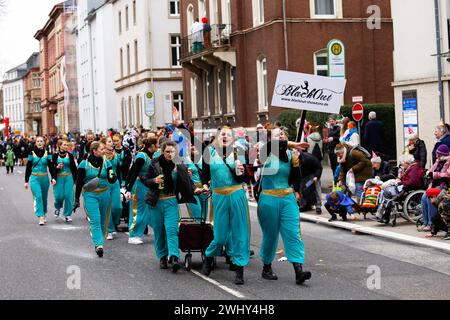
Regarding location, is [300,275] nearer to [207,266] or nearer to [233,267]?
[233,267]

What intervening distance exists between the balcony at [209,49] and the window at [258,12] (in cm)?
218

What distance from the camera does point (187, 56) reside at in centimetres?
4447

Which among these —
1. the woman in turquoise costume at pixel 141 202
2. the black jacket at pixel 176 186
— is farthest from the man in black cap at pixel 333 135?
the black jacket at pixel 176 186

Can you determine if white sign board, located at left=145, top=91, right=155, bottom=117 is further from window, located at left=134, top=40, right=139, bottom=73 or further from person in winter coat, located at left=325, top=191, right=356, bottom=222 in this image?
window, located at left=134, top=40, right=139, bottom=73

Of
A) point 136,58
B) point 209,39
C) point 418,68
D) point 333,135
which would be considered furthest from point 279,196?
point 136,58

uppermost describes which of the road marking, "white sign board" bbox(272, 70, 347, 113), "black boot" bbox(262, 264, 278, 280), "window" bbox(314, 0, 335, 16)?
"window" bbox(314, 0, 335, 16)

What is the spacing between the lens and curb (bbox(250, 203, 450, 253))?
14.5 metres

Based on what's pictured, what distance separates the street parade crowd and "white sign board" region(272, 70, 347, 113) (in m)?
0.64

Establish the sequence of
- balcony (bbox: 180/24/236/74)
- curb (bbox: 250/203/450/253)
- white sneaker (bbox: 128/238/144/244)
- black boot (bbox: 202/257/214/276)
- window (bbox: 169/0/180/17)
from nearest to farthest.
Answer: black boot (bbox: 202/257/214/276) < curb (bbox: 250/203/450/253) < white sneaker (bbox: 128/238/144/244) < balcony (bbox: 180/24/236/74) < window (bbox: 169/0/180/17)

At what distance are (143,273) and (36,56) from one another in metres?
139

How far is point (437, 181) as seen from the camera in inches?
618

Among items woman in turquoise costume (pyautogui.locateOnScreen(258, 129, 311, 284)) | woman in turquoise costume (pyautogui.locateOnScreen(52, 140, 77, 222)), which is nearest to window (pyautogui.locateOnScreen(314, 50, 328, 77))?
woman in turquoise costume (pyautogui.locateOnScreen(52, 140, 77, 222))

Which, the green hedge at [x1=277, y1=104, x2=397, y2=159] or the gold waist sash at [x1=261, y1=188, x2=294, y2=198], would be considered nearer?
the gold waist sash at [x1=261, y1=188, x2=294, y2=198]
